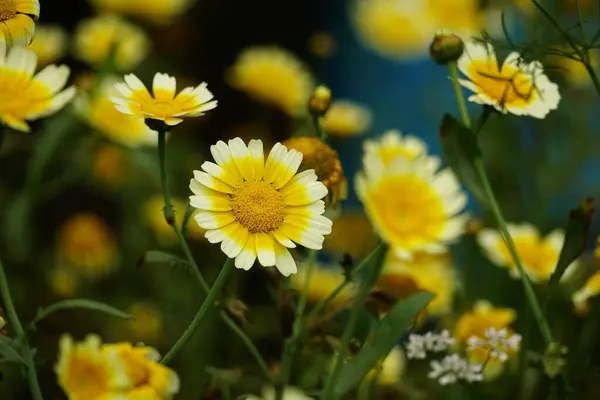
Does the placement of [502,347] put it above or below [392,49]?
above

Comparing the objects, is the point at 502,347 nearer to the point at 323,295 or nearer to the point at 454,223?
the point at 454,223

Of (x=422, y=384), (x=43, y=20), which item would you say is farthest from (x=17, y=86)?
(x=43, y=20)

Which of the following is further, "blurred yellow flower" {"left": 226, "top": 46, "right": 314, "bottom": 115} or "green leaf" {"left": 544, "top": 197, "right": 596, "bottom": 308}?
"blurred yellow flower" {"left": 226, "top": 46, "right": 314, "bottom": 115}

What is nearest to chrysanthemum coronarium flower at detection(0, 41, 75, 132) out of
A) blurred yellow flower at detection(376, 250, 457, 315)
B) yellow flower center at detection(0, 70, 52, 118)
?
yellow flower center at detection(0, 70, 52, 118)

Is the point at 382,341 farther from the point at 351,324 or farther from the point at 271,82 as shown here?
the point at 271,82

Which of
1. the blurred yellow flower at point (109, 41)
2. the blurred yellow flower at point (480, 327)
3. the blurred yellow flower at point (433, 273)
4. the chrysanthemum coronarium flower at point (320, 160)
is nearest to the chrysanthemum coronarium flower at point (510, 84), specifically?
the chrysanthemum coronarium flower at point (320, 160)

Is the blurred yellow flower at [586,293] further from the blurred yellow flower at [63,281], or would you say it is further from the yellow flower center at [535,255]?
the blurred yellow flower at [63,281]

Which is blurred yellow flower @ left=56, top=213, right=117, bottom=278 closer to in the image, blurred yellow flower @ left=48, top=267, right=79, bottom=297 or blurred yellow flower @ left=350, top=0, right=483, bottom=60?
blurred yellow flower @ left=48, top=267, right=79, bottom=297
